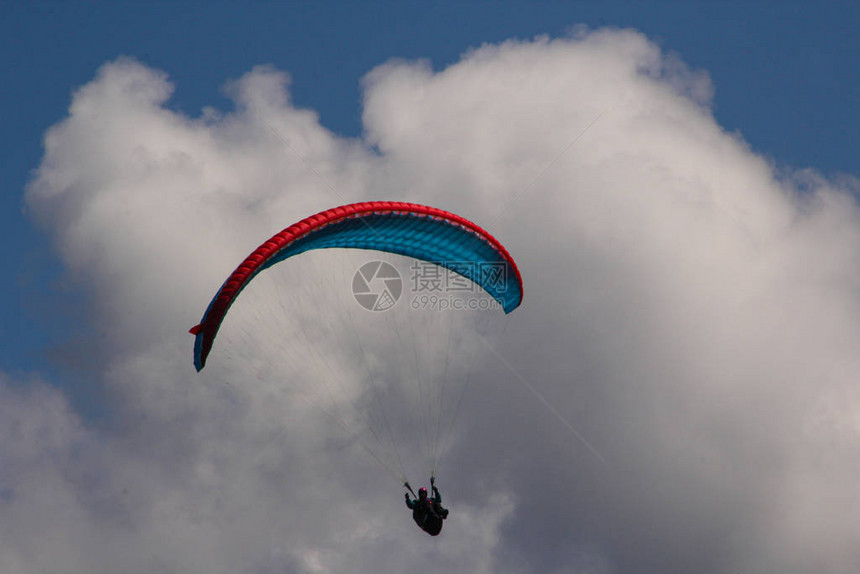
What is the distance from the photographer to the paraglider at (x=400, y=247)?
29.4 m

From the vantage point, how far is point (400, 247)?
35781 mm

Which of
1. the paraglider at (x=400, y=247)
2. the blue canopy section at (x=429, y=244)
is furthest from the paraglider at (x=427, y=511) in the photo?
the blue canopy section at (x=429, y=244)

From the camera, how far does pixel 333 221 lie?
1235 inches

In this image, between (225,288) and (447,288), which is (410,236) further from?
(225,288)

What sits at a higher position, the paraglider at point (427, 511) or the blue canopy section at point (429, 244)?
the blue canopy section at point (429, 244)

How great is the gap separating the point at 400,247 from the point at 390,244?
23.0 inches

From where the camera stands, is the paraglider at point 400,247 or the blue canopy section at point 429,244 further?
the blue canopy section at point 429,244

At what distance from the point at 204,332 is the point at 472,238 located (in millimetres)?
10546

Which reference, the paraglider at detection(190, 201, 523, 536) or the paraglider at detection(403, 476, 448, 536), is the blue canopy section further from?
the paraglider at detection(403, 476, 448, 536)

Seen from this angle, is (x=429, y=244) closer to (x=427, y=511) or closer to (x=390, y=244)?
(x=390, y=244)

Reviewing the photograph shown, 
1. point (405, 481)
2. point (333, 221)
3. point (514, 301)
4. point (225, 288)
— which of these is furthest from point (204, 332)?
point (514, 301)

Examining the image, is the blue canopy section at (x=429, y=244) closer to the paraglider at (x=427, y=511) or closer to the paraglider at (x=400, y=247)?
the paraglider at (x=400, y=247)

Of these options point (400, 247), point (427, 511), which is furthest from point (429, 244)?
point (427, 511)

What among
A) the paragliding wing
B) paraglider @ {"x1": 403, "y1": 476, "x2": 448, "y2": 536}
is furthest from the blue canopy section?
paraglider @ {"x1": 403, "y1": 476, "x2": 448, "y2": 536}
